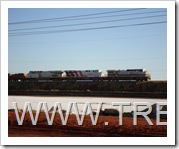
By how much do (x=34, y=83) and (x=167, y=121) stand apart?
1230cm

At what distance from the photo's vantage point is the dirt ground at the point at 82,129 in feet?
16.8

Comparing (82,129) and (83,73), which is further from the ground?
(83,73)

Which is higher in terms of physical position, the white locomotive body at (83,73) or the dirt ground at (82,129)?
the white locomotive body at (83,73)

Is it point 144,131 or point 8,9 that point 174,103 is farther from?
point 8,9

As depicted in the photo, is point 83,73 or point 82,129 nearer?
point 82,129

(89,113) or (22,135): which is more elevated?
(89,113)

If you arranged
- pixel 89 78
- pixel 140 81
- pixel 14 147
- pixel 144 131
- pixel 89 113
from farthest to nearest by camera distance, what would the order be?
pixel 89 78
pixel 140 81
pixel 89 113
pixel 144 131
pixel 14 147

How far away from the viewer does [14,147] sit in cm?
482

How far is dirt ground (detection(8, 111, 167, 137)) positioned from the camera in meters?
5.11

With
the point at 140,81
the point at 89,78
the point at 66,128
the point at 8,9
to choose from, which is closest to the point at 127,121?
the point at 66,128

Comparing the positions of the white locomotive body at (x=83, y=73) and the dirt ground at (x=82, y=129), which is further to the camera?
the white locomotive body at (x=83, y=73)

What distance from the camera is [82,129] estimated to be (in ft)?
17.4

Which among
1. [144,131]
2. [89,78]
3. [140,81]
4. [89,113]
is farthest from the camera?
[89,78]

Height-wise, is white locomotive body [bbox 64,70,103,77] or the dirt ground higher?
white locomotive body [bbox 64,70,103,77]
